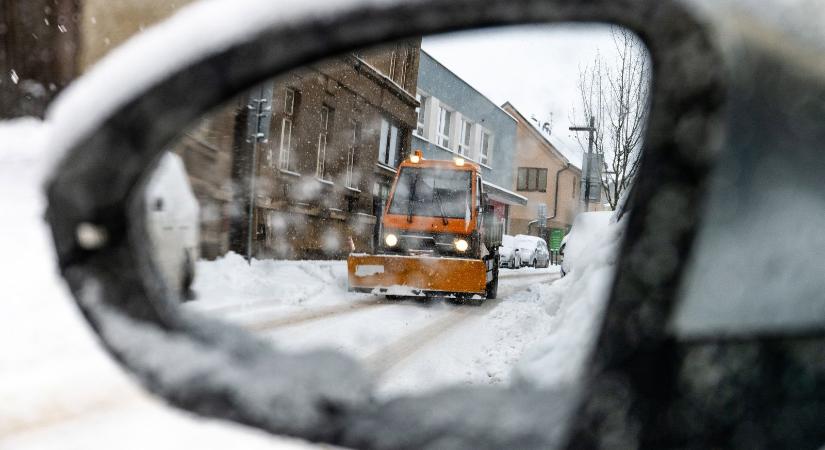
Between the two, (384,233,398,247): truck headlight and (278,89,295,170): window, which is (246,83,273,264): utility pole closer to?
(278,89,295,170): window

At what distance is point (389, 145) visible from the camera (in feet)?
6.46

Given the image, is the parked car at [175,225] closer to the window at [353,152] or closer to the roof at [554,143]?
the roof at [554,143]

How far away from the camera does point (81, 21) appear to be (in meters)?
1.95

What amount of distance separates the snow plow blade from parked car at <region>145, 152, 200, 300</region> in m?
4.20

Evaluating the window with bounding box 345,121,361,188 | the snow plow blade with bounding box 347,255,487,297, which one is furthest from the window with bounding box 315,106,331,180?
the snow plow blade with bounding box 347,255,487,297

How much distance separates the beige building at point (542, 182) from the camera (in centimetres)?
150

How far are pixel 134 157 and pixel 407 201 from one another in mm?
1939

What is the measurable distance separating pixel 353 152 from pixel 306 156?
0.31m

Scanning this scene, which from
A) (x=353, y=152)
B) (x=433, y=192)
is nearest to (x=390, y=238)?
(x=433, y=192)

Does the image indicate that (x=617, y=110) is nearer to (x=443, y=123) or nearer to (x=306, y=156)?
(x=306, y=156)

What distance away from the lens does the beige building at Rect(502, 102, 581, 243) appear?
4.92ft

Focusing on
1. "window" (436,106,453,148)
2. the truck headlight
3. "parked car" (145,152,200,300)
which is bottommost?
the truck headlight

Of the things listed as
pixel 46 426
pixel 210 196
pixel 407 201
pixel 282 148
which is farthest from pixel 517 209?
pixel 210 196

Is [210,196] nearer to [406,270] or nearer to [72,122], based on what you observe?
[72,122]
